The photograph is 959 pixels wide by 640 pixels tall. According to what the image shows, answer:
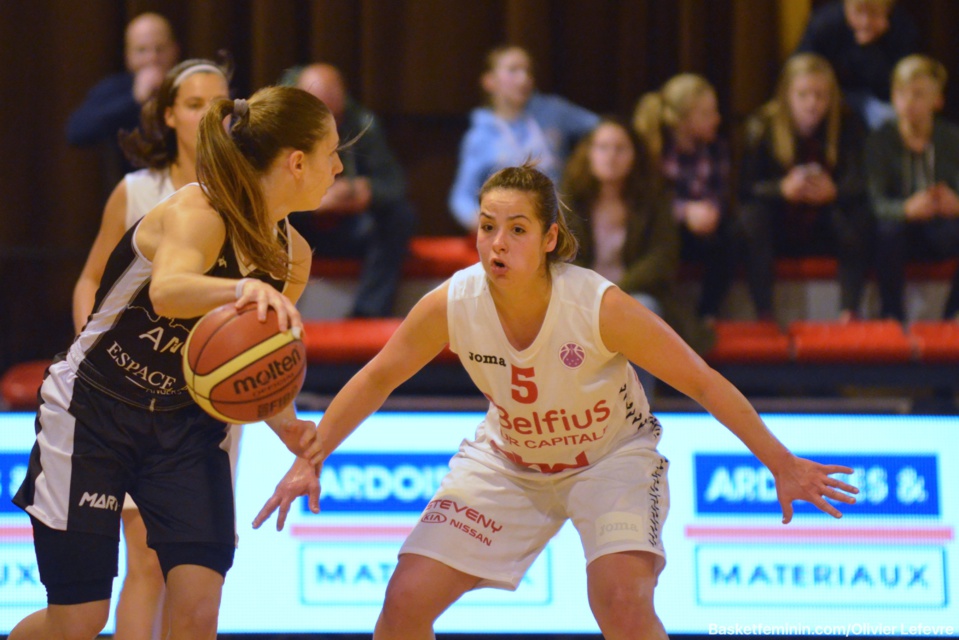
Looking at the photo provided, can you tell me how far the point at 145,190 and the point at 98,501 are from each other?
1207mm

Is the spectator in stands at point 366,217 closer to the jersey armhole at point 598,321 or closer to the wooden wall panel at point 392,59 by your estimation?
the wooden wall panel at point 392,59

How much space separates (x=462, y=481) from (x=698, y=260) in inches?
117

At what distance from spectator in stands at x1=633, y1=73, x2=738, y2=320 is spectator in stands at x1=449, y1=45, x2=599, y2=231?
478 millimetres

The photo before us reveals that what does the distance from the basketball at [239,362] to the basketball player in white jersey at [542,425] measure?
0.53m

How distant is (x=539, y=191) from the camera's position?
3.10 m

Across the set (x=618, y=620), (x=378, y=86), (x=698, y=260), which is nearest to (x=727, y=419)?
(x=618, y=620)

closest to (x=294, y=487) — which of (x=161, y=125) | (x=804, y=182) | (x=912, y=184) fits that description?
(x=161, y=125)

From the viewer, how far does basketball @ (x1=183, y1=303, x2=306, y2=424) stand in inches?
98.3

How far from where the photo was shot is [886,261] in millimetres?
5758

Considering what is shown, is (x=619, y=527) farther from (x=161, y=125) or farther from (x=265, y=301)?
(x=161, y=125)

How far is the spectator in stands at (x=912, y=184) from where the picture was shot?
5.76 metres

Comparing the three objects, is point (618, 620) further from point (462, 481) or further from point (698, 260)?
point (698, 260)

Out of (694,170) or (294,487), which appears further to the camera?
(694,170)

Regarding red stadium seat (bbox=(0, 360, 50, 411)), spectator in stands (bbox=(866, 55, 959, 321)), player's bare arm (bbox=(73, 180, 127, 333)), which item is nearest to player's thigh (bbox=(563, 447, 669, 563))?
player's bare arm (bbox=(73, 180, 127, 333))
